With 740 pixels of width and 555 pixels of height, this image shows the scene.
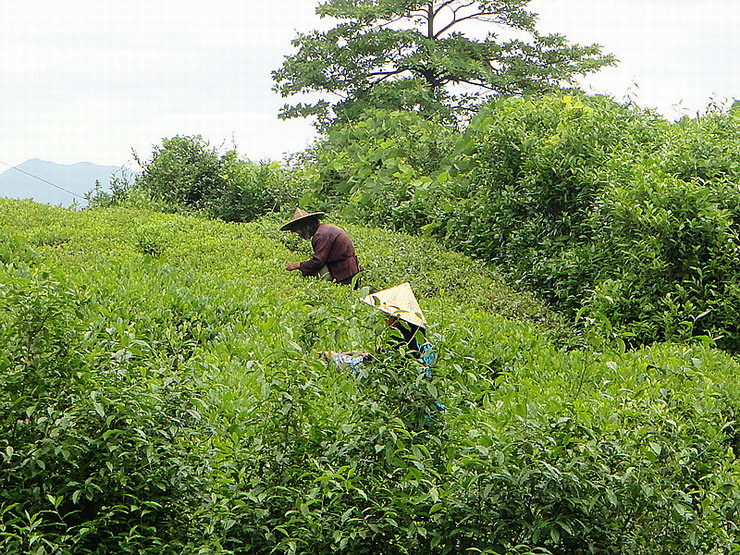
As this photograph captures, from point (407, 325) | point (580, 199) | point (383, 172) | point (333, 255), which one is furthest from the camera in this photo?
point (383, 172)

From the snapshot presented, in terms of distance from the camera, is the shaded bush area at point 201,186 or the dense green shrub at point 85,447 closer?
the dense green shrub at point 85,447

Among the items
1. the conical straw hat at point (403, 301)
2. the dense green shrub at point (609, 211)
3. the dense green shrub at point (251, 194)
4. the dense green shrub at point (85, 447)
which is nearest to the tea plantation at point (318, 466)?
the dense green shrub at point (85, 447)

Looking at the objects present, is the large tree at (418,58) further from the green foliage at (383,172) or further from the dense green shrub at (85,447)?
the dense green shrub at (85,447)

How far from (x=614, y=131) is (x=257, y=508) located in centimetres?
927

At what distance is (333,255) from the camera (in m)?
9.74

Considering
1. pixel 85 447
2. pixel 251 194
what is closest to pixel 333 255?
pixel 85 447

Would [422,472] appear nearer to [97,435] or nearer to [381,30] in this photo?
[97,435]

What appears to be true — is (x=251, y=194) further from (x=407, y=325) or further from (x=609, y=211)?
(x=407, y=325)

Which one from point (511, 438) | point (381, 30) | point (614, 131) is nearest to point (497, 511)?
point (511, 438)

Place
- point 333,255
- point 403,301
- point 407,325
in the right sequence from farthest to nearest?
point 333,255
point 403,301
point 407,325

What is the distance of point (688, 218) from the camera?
29.0 ft

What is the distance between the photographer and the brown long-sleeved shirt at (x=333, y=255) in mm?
9680

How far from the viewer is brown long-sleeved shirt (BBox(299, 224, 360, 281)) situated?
968cm

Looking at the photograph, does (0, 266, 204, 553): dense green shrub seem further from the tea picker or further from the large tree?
the large tree
